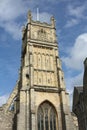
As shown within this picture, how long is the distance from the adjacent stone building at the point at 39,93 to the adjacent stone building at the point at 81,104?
1562 mm

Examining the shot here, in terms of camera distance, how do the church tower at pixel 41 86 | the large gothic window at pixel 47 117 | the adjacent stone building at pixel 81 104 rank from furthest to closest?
the adjacent stone building at pixel 81 104 → the large gothic window at pixel 47 117 → the church tower at pixel 41 86

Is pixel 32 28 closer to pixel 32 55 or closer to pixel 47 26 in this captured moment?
pixel 47 26

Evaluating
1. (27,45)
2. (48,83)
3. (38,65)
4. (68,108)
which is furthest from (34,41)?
(68,108)

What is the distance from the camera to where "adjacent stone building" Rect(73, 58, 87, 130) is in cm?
3300

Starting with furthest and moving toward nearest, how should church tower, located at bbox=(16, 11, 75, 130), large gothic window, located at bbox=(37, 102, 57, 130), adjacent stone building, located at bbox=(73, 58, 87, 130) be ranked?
adjacent stone building, located at bbox=(73, 58, 87, 130)
large gothic window, located at bbox=(37, 102, 57, 130)
church tower, located at bbox=(16, 11, 75, 130)

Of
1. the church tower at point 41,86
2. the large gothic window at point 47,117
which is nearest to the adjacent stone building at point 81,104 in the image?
the church tower at point 41,86

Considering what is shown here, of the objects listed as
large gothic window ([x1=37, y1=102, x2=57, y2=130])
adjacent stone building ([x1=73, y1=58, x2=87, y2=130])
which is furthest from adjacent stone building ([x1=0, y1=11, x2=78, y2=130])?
adjacent stone building ([x1=73, y1=58, x2=87, y2=130])

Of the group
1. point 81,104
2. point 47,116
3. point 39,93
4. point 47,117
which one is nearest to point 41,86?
point 39,93

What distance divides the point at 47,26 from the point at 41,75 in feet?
32.9

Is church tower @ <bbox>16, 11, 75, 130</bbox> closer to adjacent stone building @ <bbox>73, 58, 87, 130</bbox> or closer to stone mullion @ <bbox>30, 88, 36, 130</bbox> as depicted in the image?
stone mullion @ <bbox>30, 88, 36, 130</bbox>

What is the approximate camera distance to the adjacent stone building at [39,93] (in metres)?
31.4

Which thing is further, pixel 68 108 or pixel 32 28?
pixel 32 28

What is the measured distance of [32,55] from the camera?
36.9 meters

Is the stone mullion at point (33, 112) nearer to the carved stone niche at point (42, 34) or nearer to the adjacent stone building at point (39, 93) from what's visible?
the adjacent stone building at point (39, 93)
